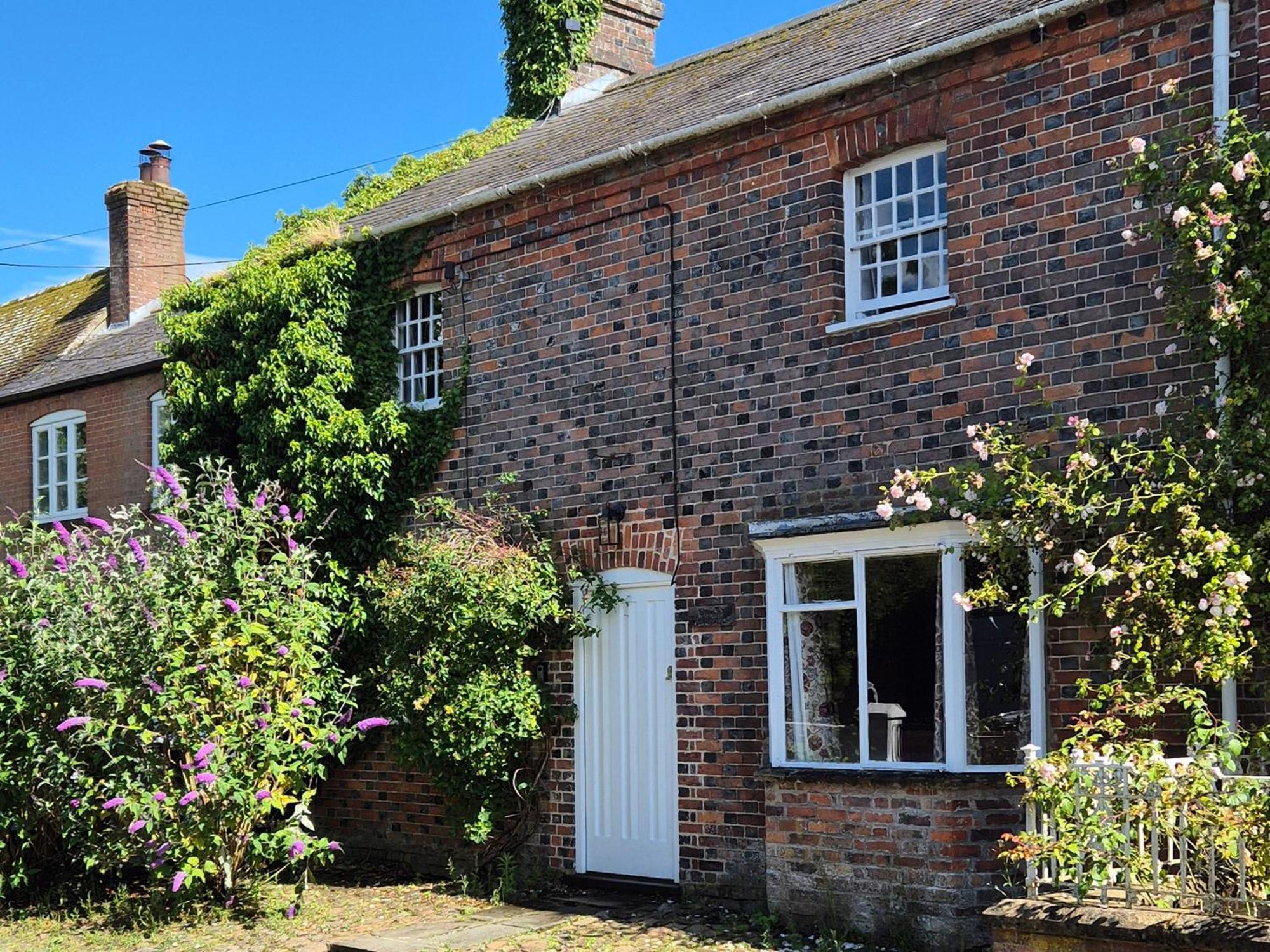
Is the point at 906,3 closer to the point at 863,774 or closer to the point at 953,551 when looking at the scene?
the point at 953,551

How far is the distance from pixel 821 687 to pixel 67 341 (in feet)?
55.6

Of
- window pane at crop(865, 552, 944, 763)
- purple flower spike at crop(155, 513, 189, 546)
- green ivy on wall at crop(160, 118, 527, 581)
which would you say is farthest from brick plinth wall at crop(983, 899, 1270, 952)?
green ivy on wall at crop(160, 118, 527, 581)

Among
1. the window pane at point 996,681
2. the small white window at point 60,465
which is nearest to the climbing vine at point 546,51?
the small white window at point 60,465

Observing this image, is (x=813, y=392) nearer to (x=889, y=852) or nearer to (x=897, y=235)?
(x=897, y=235)

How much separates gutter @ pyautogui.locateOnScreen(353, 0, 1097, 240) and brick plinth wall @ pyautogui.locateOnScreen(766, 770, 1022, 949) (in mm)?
5267

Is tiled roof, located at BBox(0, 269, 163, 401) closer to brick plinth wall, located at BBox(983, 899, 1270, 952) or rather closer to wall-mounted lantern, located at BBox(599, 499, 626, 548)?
wall-mounted lantern, located at BBox(599, 499, 626, 548)

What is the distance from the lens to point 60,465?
824 inches

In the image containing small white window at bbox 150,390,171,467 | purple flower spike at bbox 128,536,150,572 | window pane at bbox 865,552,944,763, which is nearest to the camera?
window pane at bbox 865,552,944,763

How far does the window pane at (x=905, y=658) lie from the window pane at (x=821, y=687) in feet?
0.66

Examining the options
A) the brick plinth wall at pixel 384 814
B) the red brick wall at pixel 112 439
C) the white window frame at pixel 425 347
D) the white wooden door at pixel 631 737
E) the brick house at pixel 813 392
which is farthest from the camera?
the red brick wall at pixel 112 439

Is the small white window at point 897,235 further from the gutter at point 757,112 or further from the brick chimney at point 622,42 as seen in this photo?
the brick chimney at point 622,42

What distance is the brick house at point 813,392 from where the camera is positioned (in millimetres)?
9781

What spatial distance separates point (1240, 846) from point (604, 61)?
615 inches

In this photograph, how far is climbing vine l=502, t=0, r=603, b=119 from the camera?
1959cm
